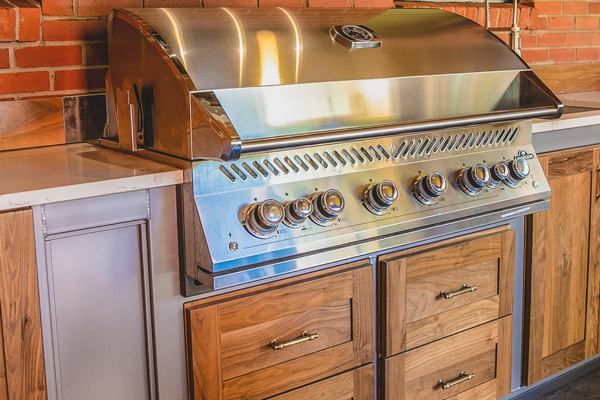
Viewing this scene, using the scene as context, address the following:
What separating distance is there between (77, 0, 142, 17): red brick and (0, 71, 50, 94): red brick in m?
0.21

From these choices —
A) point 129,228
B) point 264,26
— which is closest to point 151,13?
point 264,26

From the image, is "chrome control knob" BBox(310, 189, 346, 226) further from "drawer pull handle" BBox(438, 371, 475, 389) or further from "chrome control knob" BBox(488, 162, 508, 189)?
"drawer pull handle" BBox(438, 371, 475, 389)

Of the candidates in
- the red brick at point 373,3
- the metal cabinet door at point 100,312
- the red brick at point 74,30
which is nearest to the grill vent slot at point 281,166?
the metal cabinet door at point 100,312

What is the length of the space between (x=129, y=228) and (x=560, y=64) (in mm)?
2543

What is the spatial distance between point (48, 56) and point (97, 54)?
0.46ft

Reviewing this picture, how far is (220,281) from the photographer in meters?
1.42

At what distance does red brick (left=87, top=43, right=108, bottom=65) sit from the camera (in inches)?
75.6

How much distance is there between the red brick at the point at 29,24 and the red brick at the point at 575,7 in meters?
2.50

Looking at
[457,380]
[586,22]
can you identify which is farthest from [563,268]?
[586,22]

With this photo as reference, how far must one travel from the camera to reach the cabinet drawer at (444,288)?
1812 millimetres

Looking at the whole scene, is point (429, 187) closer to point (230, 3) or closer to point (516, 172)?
point (516, 172)

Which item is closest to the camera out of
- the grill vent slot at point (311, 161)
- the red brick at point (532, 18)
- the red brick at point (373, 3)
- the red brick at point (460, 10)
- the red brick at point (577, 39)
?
the grill vent slot at point (311, 161)

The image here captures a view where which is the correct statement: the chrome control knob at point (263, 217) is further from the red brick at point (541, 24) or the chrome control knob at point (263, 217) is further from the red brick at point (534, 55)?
the red brick at point (541, 24)

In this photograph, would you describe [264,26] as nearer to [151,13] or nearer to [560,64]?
[151,13]
